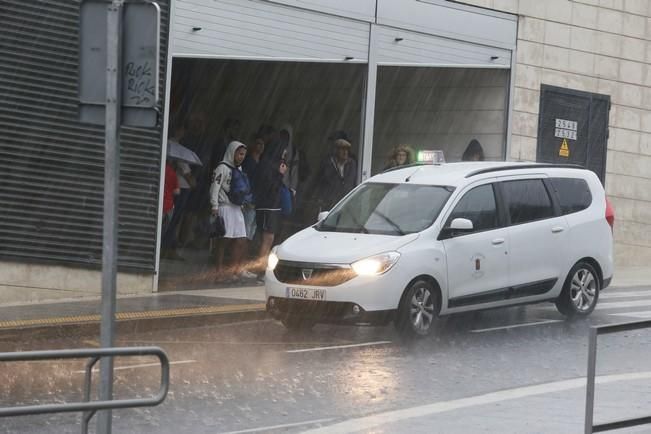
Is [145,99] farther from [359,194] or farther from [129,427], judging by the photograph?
[359,194]

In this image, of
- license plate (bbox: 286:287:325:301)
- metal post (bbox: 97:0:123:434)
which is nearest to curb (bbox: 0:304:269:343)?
license plate (bbox: 286:287:325:301)

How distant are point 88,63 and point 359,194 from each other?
812cm

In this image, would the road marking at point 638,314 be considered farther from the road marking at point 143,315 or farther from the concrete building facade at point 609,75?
the concrete building facade at point 609,75

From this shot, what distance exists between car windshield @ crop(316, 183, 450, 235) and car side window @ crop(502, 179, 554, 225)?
2.72ft

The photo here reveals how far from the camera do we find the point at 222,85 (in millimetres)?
24797

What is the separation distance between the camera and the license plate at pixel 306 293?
13219mm

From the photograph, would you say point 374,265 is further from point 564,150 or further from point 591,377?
point 564,150

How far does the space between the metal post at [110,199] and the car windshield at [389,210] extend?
7213mm

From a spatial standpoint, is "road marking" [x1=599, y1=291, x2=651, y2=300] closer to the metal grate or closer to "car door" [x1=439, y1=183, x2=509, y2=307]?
"car door" [x1=439, y1=183, x2=509, y2=307]

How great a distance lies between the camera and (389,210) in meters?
14.2

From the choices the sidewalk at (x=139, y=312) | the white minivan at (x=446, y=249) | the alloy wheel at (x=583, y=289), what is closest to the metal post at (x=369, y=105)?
the sidewalk at (x=139, y=312)

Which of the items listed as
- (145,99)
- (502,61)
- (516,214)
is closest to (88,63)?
(145,99)

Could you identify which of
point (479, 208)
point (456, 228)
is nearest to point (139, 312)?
point (456, 228)

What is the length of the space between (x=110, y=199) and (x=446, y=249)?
7424mm
